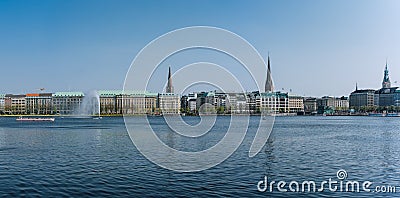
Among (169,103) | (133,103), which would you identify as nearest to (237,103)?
(169,103)

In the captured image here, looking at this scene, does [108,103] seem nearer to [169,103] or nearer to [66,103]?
[66,103]

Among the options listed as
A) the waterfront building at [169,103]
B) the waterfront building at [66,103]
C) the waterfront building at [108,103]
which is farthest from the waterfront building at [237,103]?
the waterfront building at [66,103]

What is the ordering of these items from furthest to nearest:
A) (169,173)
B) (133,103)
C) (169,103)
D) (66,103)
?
1. (66,103)
2. (169,103)
3. (133,103)
4. (169,173)

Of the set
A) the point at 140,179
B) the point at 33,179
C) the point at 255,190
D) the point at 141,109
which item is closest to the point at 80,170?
the point at 33,179

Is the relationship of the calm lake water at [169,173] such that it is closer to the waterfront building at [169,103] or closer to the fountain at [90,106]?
the fountain at [90,106]

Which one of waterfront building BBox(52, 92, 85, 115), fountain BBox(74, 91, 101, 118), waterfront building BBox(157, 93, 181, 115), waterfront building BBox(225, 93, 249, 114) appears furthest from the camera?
waterfront building BBox(52, 92, 85, 115)

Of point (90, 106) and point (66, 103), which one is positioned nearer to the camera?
point (90, 106)

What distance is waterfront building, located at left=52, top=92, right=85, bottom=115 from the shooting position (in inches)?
→ 7569

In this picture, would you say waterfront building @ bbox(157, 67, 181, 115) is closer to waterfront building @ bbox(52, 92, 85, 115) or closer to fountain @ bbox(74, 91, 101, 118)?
fountain @ bbox(74, 91, 101, 118)

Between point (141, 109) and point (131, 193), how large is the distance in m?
174

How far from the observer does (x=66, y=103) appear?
195875mm

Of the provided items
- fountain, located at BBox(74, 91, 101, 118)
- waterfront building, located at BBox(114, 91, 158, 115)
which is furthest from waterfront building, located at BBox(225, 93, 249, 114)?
fountain, located at BBox(74, 91, 101, 118)

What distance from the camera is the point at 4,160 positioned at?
2441cm

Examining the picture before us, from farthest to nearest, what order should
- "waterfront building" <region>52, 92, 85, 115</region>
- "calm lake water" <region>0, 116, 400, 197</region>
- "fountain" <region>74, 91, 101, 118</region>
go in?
"waterfront building" <region>52, 92, 85, 115</region> → "fountain" <region>74, 91, 101, 118</region> → "calm lake water" <region>0, 116, 400, 197</region>
